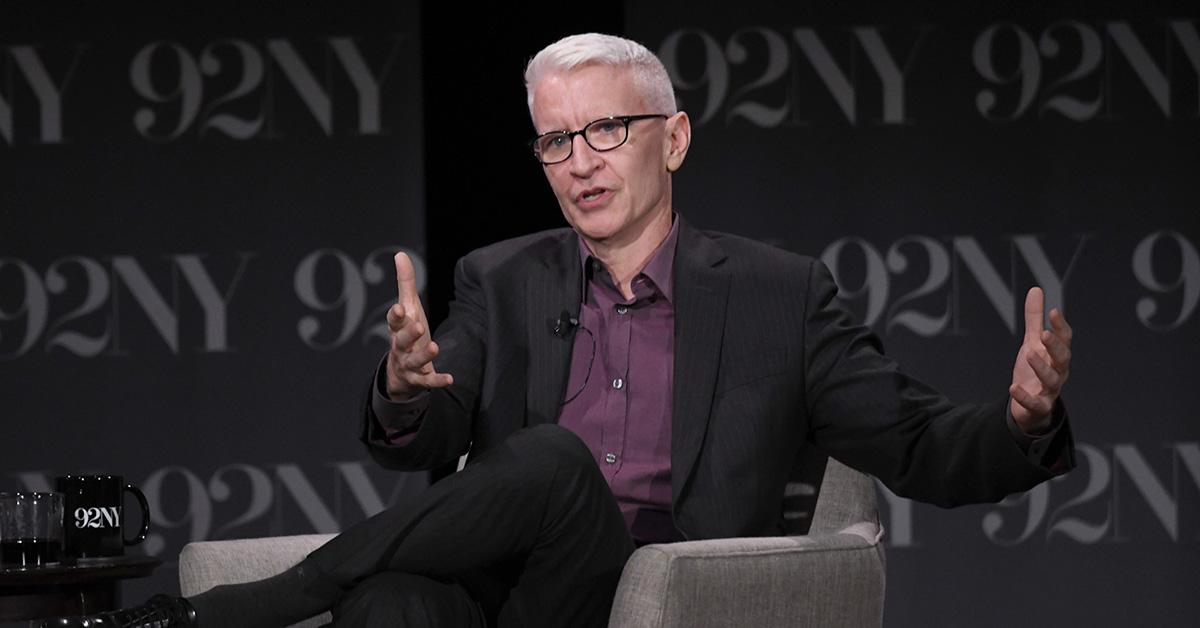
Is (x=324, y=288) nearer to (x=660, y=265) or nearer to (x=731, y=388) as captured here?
(x=660, y=265)

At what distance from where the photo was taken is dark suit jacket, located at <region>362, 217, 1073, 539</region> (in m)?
2.34

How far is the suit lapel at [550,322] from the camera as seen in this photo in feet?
8.08

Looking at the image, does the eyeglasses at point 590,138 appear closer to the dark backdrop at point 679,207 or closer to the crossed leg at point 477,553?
the crossed leg at point 477,553

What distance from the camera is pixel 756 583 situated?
2.07 m

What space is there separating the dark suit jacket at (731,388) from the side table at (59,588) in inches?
17.0

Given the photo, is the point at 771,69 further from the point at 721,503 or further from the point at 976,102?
the point at 721,503

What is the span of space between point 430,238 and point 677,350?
1945 mm

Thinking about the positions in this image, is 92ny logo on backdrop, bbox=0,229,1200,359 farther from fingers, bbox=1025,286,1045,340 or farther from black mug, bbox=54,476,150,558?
fingers, bbox=1025,286,1045,340

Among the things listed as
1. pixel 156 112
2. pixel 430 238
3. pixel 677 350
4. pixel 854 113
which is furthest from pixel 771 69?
pixel 677 350

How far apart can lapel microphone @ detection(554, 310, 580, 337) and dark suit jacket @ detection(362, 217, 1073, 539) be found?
0.05ft

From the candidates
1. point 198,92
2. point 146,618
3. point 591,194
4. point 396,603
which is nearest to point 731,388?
point 591,194

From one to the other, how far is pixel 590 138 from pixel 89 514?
976 mm

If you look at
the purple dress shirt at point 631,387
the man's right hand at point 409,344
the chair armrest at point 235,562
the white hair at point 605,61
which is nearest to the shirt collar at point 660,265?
the purple dress shirt at point 631,387

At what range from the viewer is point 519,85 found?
4.12 meters
